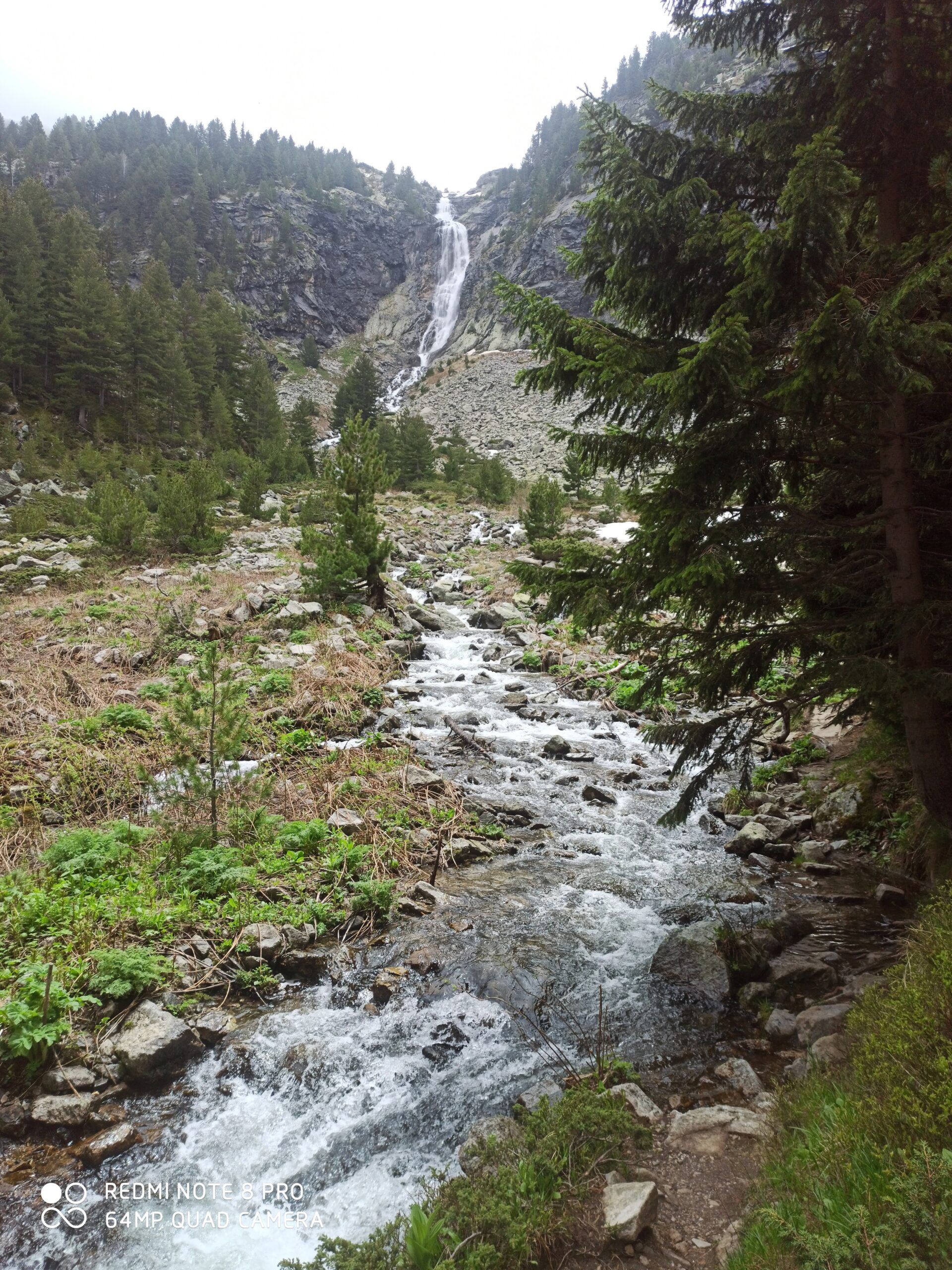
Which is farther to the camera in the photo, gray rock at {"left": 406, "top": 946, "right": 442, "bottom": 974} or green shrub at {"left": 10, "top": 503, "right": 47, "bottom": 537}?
green shrub at {"left": 10, "top": 503, "right": 47, "bottom": 537}

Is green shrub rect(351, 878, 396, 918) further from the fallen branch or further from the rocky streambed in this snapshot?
the fallen branch

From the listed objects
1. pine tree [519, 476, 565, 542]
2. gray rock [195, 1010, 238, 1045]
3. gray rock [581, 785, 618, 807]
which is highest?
pine tree [519, 476, 565, 542]

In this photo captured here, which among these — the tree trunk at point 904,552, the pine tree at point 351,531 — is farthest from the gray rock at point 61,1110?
the pine tree at point 351,531

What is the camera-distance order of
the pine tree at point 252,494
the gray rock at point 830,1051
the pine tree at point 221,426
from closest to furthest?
the gray rock at point 830,1051
the pine tree at point 252,494
the pine tree at point 221,426

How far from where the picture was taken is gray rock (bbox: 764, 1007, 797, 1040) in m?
4.16

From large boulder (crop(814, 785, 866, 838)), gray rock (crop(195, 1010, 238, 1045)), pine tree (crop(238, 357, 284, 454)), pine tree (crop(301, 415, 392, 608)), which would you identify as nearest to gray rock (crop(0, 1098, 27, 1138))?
gray rock (crop(195, 1010, 238, 1045))

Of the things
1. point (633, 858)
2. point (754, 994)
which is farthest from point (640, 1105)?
point (633, 858)

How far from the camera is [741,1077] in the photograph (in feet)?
12.7

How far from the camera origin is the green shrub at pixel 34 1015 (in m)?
3.76

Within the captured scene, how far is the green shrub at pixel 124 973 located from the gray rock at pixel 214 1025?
0.45m

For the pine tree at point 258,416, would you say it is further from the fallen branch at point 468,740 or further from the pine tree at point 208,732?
the pine tree at point 208,732

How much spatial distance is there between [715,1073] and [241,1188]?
2.95 m

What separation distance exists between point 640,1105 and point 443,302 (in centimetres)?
11018

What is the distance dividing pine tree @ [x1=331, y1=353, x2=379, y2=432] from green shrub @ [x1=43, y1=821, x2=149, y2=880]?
4480cm
